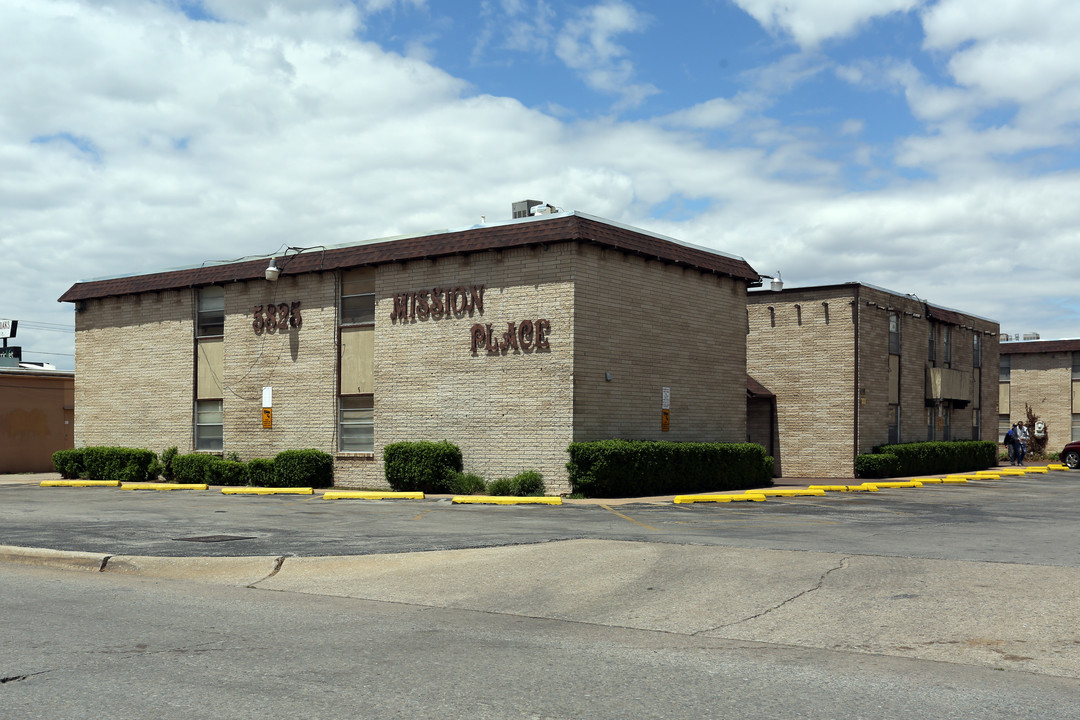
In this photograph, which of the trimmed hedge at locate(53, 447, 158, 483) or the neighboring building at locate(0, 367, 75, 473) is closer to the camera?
the trimmed hedge at locate(53, 447, 158, 483)

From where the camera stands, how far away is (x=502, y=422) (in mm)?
22859

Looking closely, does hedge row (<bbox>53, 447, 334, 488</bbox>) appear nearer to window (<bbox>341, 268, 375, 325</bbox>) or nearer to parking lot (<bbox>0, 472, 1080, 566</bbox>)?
parking lot (<bbox>0, 472, 1080, 566</bbox>)

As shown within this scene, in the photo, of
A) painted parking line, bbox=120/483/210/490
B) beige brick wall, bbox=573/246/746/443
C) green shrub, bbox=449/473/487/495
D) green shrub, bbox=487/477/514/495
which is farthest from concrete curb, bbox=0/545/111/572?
painted parking line, bbox=120/483/210/490

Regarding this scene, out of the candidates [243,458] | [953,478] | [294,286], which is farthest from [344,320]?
[953,478]

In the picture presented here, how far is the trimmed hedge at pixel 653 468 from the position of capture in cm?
2119

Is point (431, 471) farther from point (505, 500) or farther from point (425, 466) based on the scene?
point (505, 500)

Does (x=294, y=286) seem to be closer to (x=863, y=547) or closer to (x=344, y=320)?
(x=344, y=320)

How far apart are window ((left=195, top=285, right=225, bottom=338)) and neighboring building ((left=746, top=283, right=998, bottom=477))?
1686 cm

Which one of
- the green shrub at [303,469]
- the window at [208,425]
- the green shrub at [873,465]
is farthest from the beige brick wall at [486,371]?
the green shrub at [873,465]

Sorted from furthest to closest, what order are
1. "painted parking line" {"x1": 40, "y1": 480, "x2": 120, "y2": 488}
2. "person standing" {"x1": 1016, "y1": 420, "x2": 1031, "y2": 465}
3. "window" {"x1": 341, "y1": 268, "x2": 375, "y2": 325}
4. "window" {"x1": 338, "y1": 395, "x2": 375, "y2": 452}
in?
"person standing" {"x1": 1016, "y1": 420, "x2": 1031, "y2": 465}, "painted parking line" {"x1": 40, "y1": 480, "x2": 120, "y2": 488}, "window" {"x1": 341, "y1": 268, "x2": 375, "y2": 325}, "window" {"x1": 338, "y1": 395, "x2": 375, "y2": 452}

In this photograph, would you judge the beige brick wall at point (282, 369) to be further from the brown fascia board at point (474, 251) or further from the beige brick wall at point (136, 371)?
the beige brick wall at point (136, 371)

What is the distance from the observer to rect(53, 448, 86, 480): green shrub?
99.2 feet

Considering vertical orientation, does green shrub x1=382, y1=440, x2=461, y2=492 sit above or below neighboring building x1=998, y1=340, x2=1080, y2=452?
below

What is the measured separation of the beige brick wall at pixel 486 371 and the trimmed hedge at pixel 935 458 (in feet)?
41.8
